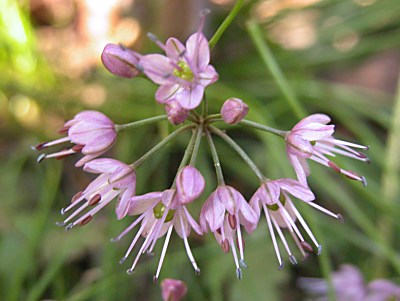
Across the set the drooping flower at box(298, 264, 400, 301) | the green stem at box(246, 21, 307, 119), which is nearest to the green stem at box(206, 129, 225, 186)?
the green stem at box(246, 21, 307, 119)

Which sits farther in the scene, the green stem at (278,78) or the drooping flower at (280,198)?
the green stem at (278,78)

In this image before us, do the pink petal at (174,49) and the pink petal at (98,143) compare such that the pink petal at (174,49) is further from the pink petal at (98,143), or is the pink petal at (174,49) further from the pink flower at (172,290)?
the pink flower at (172,290)

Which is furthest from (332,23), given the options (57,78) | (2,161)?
(2,161)

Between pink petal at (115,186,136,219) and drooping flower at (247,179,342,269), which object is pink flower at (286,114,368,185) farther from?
pink petal at (115,186,136,219)

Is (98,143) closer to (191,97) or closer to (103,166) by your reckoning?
(103,166)

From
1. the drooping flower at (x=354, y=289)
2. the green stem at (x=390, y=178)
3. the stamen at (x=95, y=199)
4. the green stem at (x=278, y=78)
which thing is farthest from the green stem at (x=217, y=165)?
the green stem at (x=390, y=178)

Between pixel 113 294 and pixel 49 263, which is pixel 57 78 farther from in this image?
pixel 113 294

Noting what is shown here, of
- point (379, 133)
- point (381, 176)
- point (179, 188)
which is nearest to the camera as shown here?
point (179, 188)
